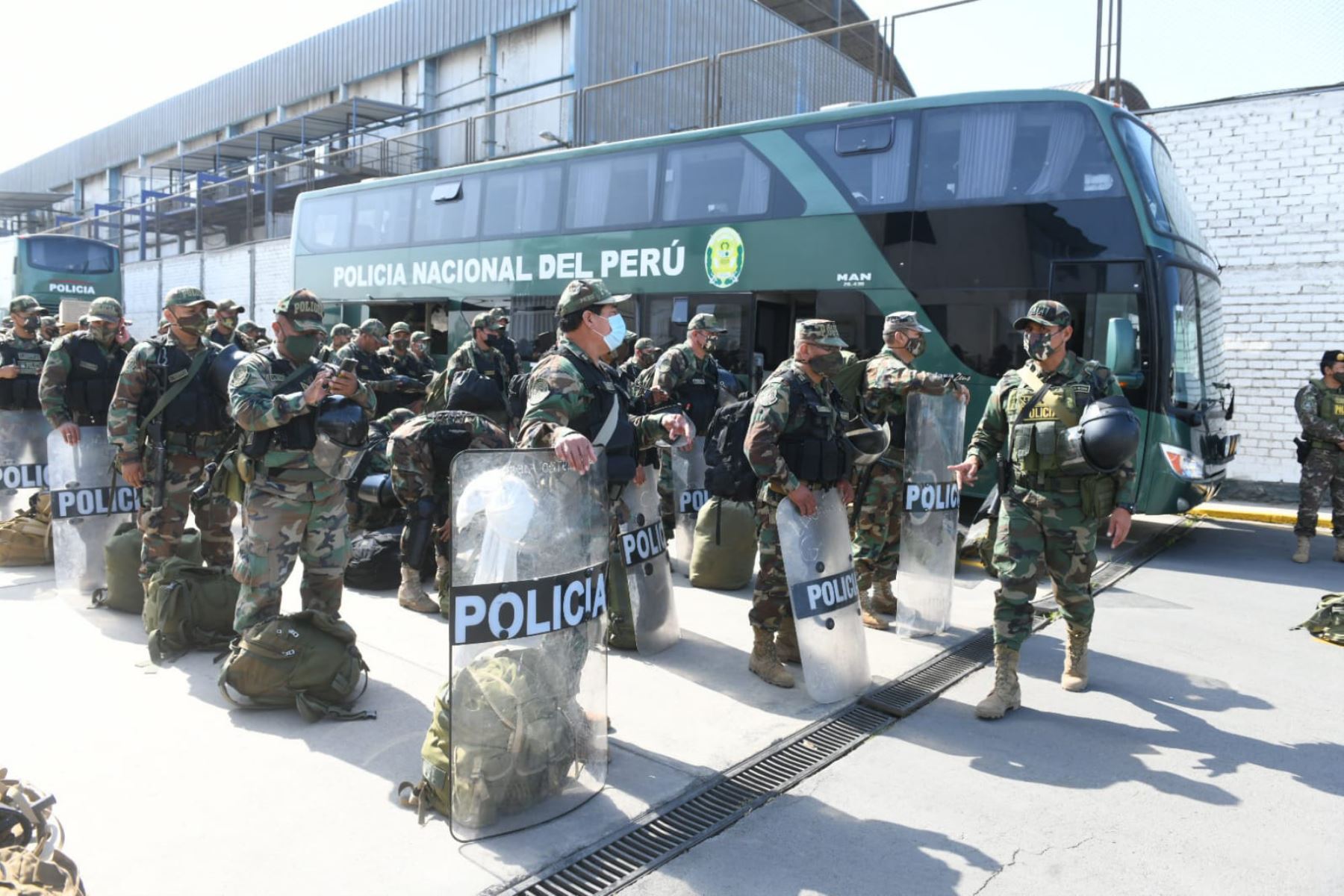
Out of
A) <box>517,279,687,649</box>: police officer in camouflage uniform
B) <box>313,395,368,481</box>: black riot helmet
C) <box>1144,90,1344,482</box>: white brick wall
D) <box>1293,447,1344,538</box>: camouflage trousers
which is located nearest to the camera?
<box>517,279,687,649</box>: police officer in camouflage uniform

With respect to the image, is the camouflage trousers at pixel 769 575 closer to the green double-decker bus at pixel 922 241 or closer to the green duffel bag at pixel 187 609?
the green double-decker bus at pixel 922 241

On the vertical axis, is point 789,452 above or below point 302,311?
below

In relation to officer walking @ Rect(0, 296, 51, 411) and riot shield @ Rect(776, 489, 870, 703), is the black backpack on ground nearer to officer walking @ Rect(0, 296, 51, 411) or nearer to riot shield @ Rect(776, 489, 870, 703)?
riot shield @ Rect(776, 489, 870, 703)

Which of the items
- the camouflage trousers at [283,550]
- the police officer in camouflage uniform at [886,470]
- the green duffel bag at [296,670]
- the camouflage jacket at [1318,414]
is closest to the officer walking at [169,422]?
the camouflage trousers at [283,550]

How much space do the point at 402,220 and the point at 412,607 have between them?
26.3 feet

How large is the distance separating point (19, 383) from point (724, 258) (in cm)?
587

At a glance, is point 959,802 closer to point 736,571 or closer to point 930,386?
point 930,386

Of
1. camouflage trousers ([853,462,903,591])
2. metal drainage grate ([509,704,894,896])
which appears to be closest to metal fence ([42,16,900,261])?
camouflage trousers ([853,462,903,591])

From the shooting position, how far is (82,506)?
17.3 feet

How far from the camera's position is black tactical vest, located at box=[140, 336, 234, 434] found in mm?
4777

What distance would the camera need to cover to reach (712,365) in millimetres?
7047

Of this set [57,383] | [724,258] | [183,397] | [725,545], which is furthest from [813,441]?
[724,258]

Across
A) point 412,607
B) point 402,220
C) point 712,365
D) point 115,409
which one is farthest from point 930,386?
point 402,220

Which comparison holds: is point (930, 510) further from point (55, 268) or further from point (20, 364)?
point (55, 268)
